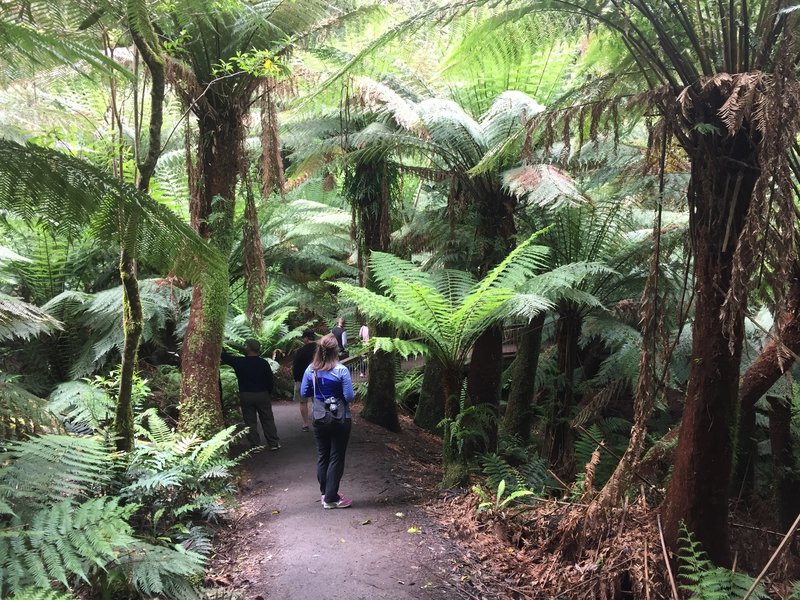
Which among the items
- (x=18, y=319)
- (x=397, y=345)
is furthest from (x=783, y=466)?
(x=18, y=319)

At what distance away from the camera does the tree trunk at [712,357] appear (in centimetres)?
227

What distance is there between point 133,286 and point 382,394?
3.64 m

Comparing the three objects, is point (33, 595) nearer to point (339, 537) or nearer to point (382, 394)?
point (339, 537)

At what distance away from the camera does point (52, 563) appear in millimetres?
1977

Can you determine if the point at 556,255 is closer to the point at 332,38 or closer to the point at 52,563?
the point at 332,38

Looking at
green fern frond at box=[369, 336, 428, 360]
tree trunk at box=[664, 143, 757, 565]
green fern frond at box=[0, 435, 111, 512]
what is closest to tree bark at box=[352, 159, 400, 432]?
green fern frond at box=[369, 336, 428, 360]

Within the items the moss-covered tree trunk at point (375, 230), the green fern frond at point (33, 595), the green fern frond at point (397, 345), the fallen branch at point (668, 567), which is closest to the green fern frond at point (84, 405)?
the green fern frond at point (33, 595)

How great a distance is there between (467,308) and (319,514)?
5.70 feet

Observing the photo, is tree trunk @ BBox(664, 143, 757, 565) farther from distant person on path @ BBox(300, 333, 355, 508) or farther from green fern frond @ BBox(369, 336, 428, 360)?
distant person on path @ BBox(300, 333, 355, 508)

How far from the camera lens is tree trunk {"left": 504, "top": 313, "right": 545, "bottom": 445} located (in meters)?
5.58

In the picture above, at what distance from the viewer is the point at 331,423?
3803 millimetres

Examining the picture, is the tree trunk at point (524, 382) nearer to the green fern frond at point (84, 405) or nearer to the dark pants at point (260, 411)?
the dark pants at point (260, 411)

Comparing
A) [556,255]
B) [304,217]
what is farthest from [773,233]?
[304,217]

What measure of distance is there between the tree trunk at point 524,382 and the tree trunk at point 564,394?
0.75 feet
